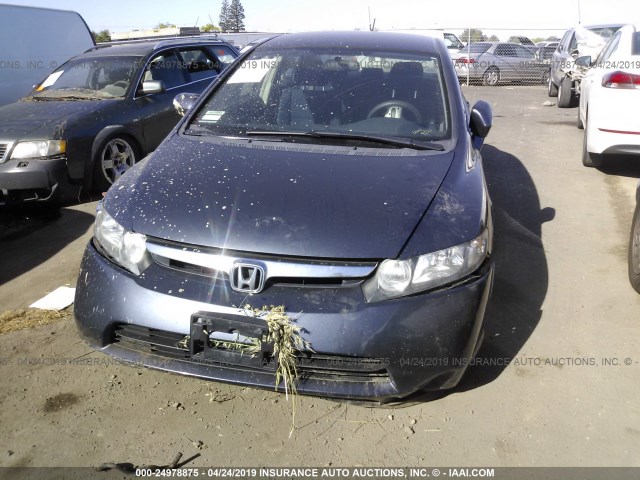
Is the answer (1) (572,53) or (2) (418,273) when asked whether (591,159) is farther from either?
(2) (418,273)

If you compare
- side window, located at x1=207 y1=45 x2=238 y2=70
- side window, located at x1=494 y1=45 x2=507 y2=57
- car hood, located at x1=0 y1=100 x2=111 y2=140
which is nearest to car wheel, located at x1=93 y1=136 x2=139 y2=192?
car hood, located at x1=0 y1=100 x2=111 y2=140

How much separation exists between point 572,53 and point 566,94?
840 mm

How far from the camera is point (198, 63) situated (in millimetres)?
7465

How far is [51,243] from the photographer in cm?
477

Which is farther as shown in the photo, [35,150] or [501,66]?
[501,66]

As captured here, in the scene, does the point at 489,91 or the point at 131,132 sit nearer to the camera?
the point at 131,132

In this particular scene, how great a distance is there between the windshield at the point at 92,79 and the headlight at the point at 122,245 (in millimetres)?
4079

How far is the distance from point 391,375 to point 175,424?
1028 mm

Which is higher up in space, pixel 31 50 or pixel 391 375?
pixel 31 50

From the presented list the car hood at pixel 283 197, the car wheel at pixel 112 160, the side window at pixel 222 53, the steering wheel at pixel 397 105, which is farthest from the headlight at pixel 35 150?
the steering wheel at pixel 397 105

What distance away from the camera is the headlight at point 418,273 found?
2.25 metres

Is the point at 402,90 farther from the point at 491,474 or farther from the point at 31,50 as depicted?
the point at 31,50

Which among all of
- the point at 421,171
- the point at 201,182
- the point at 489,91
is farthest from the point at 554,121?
the point at 201,182

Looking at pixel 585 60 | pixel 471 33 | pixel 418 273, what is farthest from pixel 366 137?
pixel 471 33
